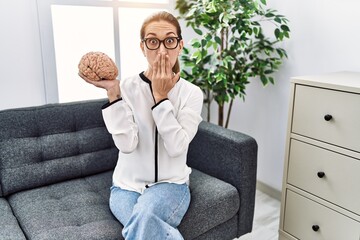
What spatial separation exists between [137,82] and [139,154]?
29 cm

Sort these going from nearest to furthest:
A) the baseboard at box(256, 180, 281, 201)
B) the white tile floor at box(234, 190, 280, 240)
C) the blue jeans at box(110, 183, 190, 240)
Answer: the blue jeans at box(110, 183, 190, 240), the white tile floor at box(234, 190, 280, 240), the baseboard at box(256, 180, 281, 201)

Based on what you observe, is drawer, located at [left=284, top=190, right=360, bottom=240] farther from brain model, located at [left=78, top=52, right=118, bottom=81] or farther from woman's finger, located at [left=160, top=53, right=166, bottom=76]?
brain model, located at [left=78, top=52, right=118, bottom=81]

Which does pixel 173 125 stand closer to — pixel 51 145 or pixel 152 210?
pixel 152 210

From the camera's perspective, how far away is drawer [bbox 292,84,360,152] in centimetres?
133

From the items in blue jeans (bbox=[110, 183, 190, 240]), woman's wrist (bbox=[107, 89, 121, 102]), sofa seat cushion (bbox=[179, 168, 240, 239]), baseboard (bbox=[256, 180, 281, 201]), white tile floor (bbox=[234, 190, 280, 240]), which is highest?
woman's wrist (bbox=[107, 89, 121, 102])

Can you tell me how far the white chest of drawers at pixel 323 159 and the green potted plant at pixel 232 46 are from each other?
1.60ft

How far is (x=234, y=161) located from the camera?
152 cm

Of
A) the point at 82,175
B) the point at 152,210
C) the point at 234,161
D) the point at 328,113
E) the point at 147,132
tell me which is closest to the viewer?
the point at 152,210

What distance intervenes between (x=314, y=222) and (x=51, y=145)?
1311 millimetres

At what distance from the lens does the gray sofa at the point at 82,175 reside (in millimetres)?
1286

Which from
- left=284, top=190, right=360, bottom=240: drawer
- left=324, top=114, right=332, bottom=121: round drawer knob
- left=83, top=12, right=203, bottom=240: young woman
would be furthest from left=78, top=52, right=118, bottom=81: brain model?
left=284, top=190, right=360, bottom=240: drawer

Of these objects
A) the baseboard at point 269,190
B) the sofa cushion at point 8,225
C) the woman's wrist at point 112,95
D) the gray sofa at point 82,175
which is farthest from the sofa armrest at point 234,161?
the sofa cushion at point 8,225

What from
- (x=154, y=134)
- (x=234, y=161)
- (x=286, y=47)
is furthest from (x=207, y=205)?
(x=286, y=47)

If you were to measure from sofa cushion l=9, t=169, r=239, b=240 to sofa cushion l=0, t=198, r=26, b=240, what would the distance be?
0.08 ft
